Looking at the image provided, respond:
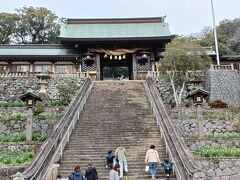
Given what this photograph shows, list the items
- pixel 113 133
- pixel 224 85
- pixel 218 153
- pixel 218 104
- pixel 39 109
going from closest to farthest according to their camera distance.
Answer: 1. pixel 218 153
2. pixel 113 133
3. pixel 39 109
4. pixel 218 104
5. pixel 224 85

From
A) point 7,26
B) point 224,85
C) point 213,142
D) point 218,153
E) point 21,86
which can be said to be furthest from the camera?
point 7,26

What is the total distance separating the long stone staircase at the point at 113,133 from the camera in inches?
583

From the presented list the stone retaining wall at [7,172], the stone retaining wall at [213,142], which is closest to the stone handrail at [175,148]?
the stone retaining wall at [213,142]

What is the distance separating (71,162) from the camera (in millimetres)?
14914

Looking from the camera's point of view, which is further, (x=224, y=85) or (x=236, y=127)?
(x=224, y=85)

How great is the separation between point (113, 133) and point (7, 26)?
44591mm

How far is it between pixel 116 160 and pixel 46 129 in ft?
26.5

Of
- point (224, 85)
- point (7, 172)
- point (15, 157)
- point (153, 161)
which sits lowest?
point (7, 172)

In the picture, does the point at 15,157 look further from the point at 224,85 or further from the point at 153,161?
the point at 224,85

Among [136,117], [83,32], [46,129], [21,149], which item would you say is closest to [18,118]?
[46,129]

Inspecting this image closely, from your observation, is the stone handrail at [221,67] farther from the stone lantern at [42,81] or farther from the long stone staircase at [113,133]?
the stone lantern at [42,81]

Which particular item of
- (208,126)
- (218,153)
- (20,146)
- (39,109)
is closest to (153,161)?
(218,153)

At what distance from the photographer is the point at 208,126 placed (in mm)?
21125

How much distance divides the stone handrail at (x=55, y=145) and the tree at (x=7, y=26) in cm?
3925
